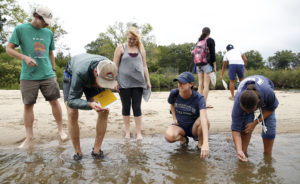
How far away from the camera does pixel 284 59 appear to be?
6384 centimetres

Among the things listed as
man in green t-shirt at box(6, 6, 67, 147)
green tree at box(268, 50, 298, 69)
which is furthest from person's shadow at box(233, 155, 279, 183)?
green tree at box(268, 50, 298, 69)

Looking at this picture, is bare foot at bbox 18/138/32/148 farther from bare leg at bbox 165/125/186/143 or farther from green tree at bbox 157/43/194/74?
green tree at bbox 157/43/194/74

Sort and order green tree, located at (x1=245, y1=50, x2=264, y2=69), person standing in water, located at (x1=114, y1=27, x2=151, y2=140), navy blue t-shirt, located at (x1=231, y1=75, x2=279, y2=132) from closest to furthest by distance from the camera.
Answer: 1. navy blue t-shirt, located at (x1=231, y1=75, x2=279, y2=132)
2. person standing in water, located at (x1=114, y1=27, x2=151, y2=140)
3. green tree, located at (x1=245, y1=50, x2=264, y2=69)

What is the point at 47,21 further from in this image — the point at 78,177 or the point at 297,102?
the point at 297,102

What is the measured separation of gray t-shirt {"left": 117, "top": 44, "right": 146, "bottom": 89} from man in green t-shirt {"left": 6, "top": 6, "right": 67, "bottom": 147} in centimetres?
108

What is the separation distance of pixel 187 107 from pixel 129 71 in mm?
1209

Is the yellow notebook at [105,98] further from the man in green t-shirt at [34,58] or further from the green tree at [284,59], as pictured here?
the green tree at [284,59]

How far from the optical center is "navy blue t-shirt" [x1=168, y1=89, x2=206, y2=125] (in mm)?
3160

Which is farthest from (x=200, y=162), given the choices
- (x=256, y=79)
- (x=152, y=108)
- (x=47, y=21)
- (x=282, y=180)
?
(x=152, y=108)

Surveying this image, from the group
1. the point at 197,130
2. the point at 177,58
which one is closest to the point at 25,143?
the point at 197,130

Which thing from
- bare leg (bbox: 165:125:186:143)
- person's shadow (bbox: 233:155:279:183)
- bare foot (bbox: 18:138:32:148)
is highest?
bare leg (bbox: 165:125:186:143)

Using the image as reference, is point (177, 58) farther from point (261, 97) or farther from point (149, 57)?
point (261, 97)

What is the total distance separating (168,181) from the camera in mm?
2434

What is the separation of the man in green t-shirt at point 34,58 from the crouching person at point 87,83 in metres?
0.78
